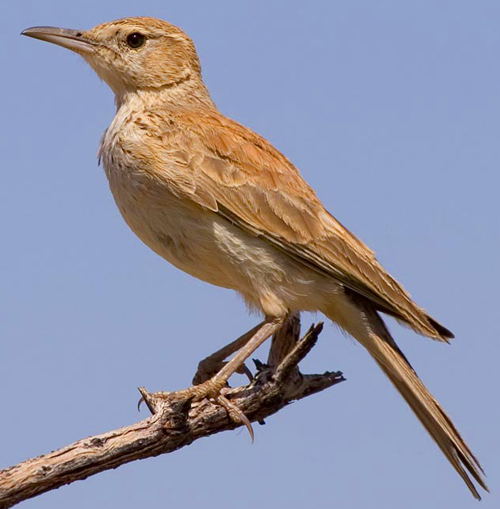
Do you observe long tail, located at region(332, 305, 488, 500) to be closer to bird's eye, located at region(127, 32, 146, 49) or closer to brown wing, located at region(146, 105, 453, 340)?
brown wing, located at region(146, 105, 453, 340)

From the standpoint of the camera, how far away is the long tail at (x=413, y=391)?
902 cm

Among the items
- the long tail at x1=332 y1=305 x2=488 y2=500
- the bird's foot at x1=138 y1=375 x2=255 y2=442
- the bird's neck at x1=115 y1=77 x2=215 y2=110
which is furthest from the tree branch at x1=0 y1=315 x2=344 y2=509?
the bird's neck at x1=115 y1=77 x2=215 y2=110

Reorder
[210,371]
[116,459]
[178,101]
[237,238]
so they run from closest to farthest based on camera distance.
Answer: [116,459] → [237,238] → [210,371] → [178,101]

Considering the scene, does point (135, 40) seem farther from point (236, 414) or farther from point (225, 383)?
point (236, 414)

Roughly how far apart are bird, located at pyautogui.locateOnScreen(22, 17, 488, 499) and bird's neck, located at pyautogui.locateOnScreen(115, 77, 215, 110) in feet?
1.49

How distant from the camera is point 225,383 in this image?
866cm

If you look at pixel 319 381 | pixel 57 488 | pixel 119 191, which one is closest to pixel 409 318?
pixel 319 381

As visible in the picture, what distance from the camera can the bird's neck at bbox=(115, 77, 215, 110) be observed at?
10156mm

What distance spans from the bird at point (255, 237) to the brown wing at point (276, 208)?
0.01 meters

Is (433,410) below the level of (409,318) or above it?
below

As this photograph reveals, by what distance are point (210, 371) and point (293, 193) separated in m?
1.72

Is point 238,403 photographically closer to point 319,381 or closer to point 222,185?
point 319,381

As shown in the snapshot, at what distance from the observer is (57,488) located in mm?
7871

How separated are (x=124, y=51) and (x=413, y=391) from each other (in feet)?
13.6
